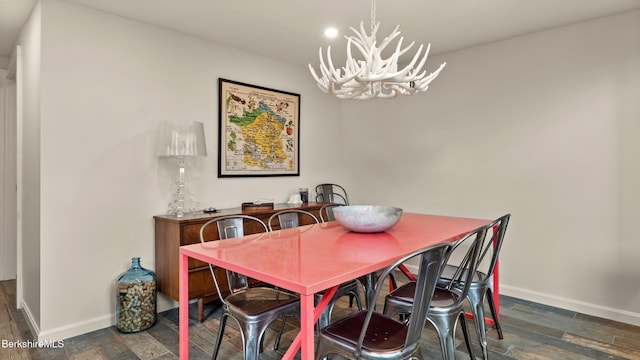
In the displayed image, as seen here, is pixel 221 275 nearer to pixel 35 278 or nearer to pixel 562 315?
pixel 35 278

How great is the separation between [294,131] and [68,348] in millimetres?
2944

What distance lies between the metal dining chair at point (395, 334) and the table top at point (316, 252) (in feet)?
0.75

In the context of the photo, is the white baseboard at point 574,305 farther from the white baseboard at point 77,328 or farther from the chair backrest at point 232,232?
the white baseboard at point 77,328

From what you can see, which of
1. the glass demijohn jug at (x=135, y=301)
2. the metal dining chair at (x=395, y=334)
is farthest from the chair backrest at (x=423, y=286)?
the glass demijohn jug at (x=135, y=301)

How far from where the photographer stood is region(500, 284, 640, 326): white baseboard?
2.96 m

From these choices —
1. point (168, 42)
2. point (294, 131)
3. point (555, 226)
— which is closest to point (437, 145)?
point (555, 226)

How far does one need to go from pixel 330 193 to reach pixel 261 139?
3.98ft

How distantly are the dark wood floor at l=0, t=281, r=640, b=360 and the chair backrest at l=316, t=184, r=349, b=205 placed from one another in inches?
69.8

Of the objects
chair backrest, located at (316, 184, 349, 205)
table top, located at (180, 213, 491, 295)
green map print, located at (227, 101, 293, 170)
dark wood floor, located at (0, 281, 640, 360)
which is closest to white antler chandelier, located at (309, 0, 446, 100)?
table top, located at (180, 213, 491, 295)

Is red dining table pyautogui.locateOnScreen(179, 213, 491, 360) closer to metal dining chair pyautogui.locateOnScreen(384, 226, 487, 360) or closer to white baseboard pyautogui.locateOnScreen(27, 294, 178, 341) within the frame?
metal dining chair pyautogui.locateOnScreen(384, 226, 487, 360)

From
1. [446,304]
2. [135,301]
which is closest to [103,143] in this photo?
[135,301]

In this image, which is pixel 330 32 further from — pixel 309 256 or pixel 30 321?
pixel 30 321

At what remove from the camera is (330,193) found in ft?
15.4

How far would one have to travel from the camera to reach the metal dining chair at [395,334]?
147 centimetres
